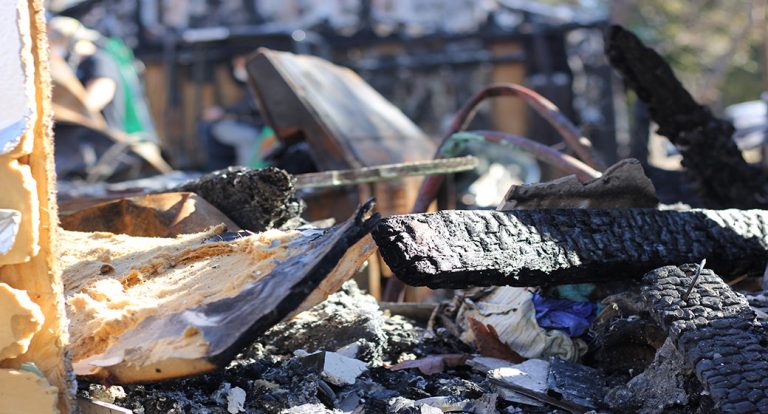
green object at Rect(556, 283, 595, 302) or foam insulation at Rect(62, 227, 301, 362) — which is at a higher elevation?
foam insulation at Rect(62, 227, 301, 362)

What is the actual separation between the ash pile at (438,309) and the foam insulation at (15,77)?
581mm

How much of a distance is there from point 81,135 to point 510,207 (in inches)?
193

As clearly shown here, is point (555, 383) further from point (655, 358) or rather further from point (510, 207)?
point (510, 207)

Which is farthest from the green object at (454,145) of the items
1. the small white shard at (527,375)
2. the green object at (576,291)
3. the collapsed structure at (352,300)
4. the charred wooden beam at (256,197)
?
the small white shard at (527,375)

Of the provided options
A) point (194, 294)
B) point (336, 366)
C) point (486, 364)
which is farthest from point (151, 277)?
point (486, 364)

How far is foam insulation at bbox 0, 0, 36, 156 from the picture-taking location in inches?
76.9

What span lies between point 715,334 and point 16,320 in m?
1.66

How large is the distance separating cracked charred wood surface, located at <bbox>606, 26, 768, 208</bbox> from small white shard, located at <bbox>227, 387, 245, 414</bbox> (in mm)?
2457

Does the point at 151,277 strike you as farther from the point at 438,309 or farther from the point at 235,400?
the point at 438,309

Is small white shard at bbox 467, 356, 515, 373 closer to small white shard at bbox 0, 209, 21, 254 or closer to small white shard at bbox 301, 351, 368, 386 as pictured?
small white shard at bbox 301, 351, 368, 386

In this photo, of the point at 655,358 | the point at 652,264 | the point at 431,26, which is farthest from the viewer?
the point at 431,26

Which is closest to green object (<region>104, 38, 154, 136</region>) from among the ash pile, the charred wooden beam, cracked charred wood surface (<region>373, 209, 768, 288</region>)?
the charred wooden beam

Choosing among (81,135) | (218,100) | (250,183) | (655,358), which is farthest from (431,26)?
(655,358)

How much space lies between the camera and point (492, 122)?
40.0 feet
